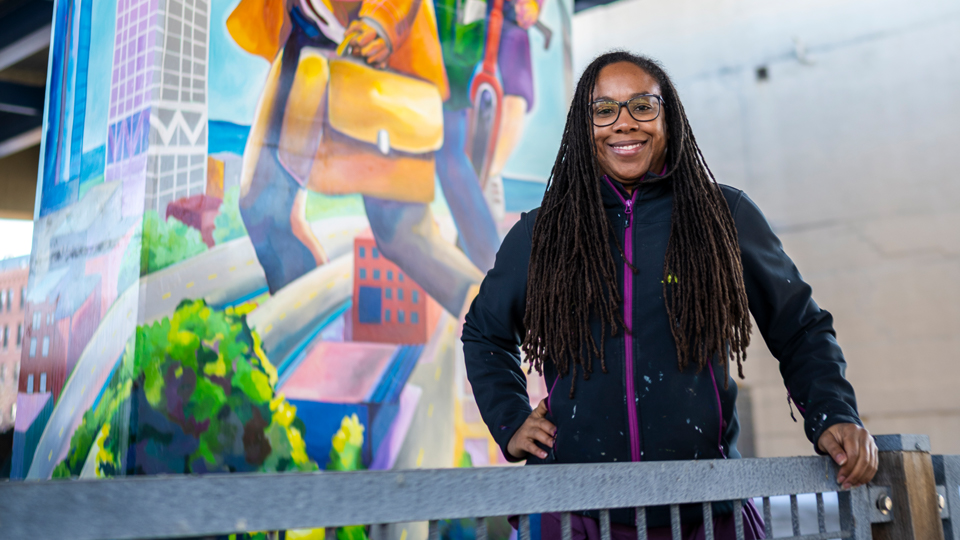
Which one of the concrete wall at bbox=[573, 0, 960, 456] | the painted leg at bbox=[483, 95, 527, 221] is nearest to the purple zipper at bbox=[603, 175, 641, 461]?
the painted leg at bbox=[483, 95, 527, 221]

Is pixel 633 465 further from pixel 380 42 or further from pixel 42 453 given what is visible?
pixel 380 42

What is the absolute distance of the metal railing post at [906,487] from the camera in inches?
45.8

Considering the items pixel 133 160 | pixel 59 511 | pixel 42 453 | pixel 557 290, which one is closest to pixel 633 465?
pixel 557 290

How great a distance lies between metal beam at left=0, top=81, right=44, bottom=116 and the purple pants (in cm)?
312

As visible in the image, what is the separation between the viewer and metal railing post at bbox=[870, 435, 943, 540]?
116 cm

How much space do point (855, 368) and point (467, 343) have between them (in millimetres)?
5404

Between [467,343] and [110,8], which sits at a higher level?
[110,8]

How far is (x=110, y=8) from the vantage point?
2367mm

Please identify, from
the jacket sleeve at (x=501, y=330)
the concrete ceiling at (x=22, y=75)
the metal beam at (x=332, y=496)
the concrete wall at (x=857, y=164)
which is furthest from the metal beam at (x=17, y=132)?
the concrete wall at (x=857, y=164)

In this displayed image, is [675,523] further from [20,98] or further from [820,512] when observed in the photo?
[20,98]

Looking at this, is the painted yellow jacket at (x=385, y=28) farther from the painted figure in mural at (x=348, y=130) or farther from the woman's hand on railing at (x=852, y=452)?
the woman's hand on railing at (x=852, y=452)

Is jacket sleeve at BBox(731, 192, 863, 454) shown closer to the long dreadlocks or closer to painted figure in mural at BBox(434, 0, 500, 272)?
the long dreadlocks

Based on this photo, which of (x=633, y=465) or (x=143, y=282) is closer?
(x=633, y=465)

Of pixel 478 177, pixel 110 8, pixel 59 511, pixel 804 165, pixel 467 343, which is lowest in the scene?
pixel 59 511
